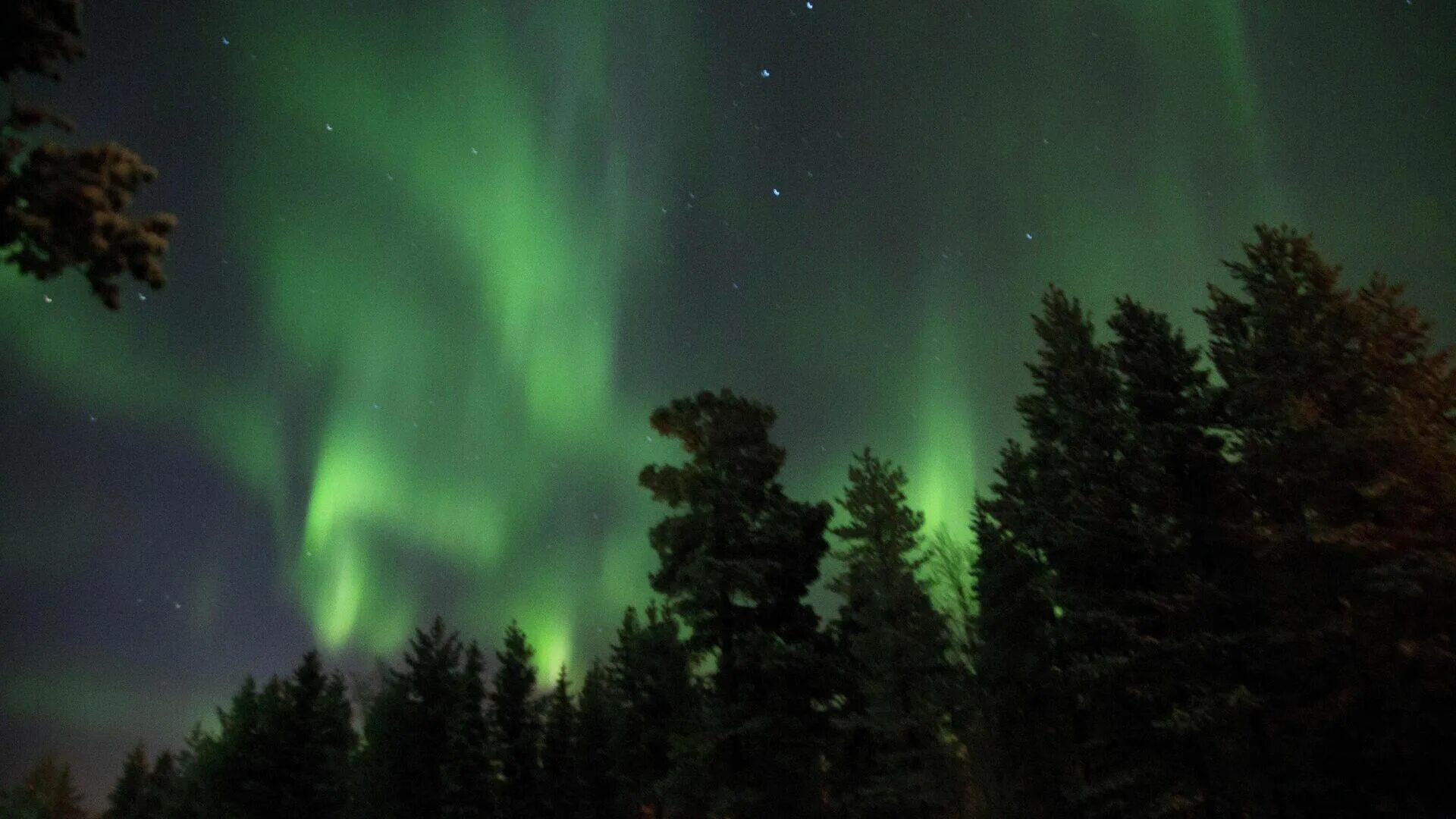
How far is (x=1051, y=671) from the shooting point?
23.5 m

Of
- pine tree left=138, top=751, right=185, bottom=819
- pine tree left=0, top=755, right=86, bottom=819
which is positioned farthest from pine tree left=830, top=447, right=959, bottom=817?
pine tree left=0, top=755, right=86, bottom=819

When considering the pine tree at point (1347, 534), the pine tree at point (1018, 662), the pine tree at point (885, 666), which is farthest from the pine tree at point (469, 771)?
the pine tree at point (1347, 534)

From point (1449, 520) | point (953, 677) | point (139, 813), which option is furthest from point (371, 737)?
point (1449, 520)

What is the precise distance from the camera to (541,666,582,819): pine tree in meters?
45.0

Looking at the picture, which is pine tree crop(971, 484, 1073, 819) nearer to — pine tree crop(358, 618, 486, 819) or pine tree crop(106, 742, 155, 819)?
pine tree crop(358, 618, 486, 819)

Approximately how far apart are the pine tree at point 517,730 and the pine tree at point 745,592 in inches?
921

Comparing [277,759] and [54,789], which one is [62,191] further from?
[54,789]

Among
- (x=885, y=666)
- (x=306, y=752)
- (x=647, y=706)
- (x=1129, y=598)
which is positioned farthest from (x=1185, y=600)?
(x=306, y=752)

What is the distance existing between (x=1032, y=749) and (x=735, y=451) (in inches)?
487

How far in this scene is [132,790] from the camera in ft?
235

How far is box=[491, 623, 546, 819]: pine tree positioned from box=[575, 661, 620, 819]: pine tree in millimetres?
Result: 2723

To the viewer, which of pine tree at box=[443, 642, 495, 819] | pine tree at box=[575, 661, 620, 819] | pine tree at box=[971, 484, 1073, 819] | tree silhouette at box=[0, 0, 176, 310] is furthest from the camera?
pine tree at box=[575, 661, 620, 819]

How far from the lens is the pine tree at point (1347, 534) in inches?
640

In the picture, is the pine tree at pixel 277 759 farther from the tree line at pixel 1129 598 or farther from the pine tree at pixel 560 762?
the tree line at pixel 1129 598
